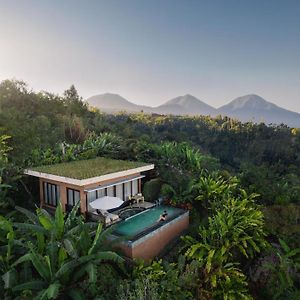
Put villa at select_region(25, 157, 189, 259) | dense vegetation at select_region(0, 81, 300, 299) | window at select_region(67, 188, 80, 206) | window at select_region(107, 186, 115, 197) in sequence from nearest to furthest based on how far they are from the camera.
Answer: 1. dense vegetation at select_region(0, 81, 300, 299)
2. villa at select_region(25, 157, 189, 259)
3. window at select_region(67, 188, 80, 206)
4. window at select_region(107, 186, 115, 197)

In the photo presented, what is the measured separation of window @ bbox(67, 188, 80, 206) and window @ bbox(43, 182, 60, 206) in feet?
2.69

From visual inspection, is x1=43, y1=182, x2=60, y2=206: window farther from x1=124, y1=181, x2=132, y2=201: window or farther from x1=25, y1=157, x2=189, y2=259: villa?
x1=124, y1=181, x2=132, y2=201: window

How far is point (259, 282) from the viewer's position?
429 inches

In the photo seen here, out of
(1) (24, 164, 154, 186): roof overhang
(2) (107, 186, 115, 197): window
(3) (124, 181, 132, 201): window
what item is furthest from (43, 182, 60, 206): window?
(3) (124, 181, 132, 201): window

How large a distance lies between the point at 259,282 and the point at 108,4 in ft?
68.1

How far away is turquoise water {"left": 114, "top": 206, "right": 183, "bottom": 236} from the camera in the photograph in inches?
452

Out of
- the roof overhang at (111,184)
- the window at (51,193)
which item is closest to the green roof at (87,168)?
the roof overhang at (111,184)

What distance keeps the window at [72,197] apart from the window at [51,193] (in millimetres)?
819

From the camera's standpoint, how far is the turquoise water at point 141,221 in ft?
37.7

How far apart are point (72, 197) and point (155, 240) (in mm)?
4320

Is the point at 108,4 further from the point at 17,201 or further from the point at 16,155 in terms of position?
the point at 17,201

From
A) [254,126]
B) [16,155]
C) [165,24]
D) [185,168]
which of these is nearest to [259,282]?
[185,168]

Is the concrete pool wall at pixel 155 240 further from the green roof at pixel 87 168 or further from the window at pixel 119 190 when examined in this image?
the green roof at pixel 87 168

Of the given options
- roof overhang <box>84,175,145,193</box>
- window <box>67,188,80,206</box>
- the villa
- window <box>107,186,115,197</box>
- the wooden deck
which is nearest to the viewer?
the villa
